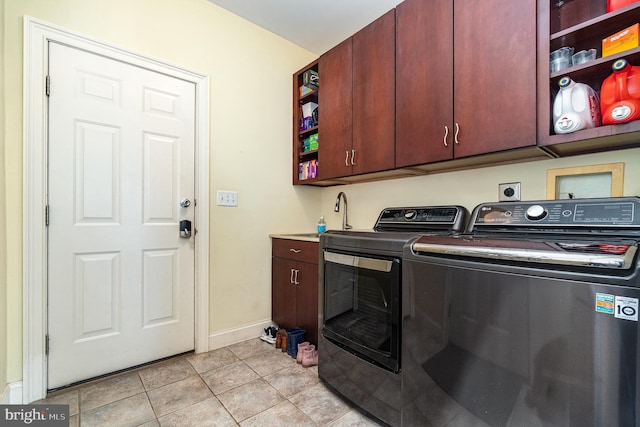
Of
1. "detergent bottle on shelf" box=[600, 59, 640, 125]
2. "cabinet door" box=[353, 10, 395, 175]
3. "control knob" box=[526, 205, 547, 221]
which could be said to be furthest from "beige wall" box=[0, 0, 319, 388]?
"detergent bottle on shelf" box=[600, 59, 640, 125]

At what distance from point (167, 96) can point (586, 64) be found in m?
2.38

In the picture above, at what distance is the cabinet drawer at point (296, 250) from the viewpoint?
2.07m

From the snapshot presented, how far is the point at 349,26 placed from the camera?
7.86ft

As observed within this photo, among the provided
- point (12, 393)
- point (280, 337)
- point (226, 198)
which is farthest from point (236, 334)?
point (12, 393)

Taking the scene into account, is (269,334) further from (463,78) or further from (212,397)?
(463,78)

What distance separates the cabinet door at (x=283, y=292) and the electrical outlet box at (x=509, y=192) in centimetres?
150

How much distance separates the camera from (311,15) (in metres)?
2.27

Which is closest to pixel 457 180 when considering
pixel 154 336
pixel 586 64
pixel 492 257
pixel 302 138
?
pixel 586 64

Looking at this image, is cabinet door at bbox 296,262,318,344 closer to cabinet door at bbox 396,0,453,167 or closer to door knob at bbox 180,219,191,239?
door knob at bbox 180,219,191,239

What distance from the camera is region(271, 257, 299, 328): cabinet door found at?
7.46 feet

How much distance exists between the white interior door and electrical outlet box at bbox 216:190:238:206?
0.68 feet

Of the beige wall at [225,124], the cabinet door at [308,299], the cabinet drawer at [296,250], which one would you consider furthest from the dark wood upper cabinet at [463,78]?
the beige wall at [225,124]

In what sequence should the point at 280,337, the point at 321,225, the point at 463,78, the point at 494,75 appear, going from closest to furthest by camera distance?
the point at 494,75 → the point at 463,78 → the point at 280,337 → the point at 321,225

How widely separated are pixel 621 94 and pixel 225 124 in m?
2.30
